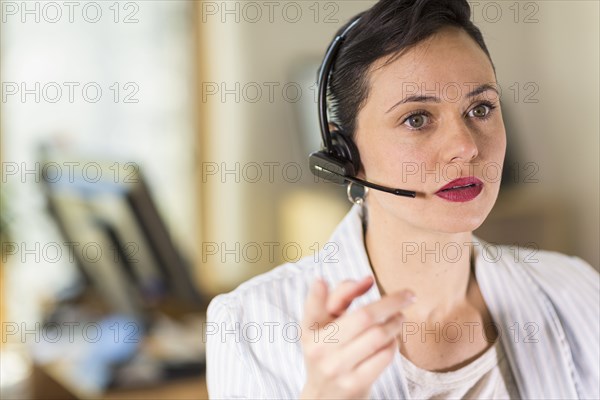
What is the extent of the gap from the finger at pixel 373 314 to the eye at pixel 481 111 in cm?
25

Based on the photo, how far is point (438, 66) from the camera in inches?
31.0

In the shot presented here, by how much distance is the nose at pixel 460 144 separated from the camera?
771mm

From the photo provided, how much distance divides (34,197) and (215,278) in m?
0.73

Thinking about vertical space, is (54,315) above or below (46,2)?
below

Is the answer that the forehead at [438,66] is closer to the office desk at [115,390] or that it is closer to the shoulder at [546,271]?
the shoulder at [546,271]

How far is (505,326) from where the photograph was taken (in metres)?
0.93

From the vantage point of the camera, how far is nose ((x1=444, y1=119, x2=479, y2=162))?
771 millimetres

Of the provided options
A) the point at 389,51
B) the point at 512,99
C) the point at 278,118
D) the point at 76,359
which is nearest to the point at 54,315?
the point at 76,359

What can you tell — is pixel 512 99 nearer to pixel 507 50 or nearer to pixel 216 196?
→ pixel 507 50

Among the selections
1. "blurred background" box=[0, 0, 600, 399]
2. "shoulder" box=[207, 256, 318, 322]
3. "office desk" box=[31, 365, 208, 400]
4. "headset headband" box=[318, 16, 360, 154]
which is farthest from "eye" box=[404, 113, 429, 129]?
"office desk" box=[31, 365, 208, 400]

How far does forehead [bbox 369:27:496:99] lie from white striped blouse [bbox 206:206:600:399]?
21cm

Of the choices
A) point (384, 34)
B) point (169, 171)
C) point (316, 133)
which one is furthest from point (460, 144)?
point (169, 171)

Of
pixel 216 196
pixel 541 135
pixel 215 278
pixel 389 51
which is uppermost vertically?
pixel 389 51

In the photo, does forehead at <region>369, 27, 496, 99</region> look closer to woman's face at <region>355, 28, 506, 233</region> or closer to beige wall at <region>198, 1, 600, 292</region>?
woman's face at <region>355, 28, 506, 233</region>
